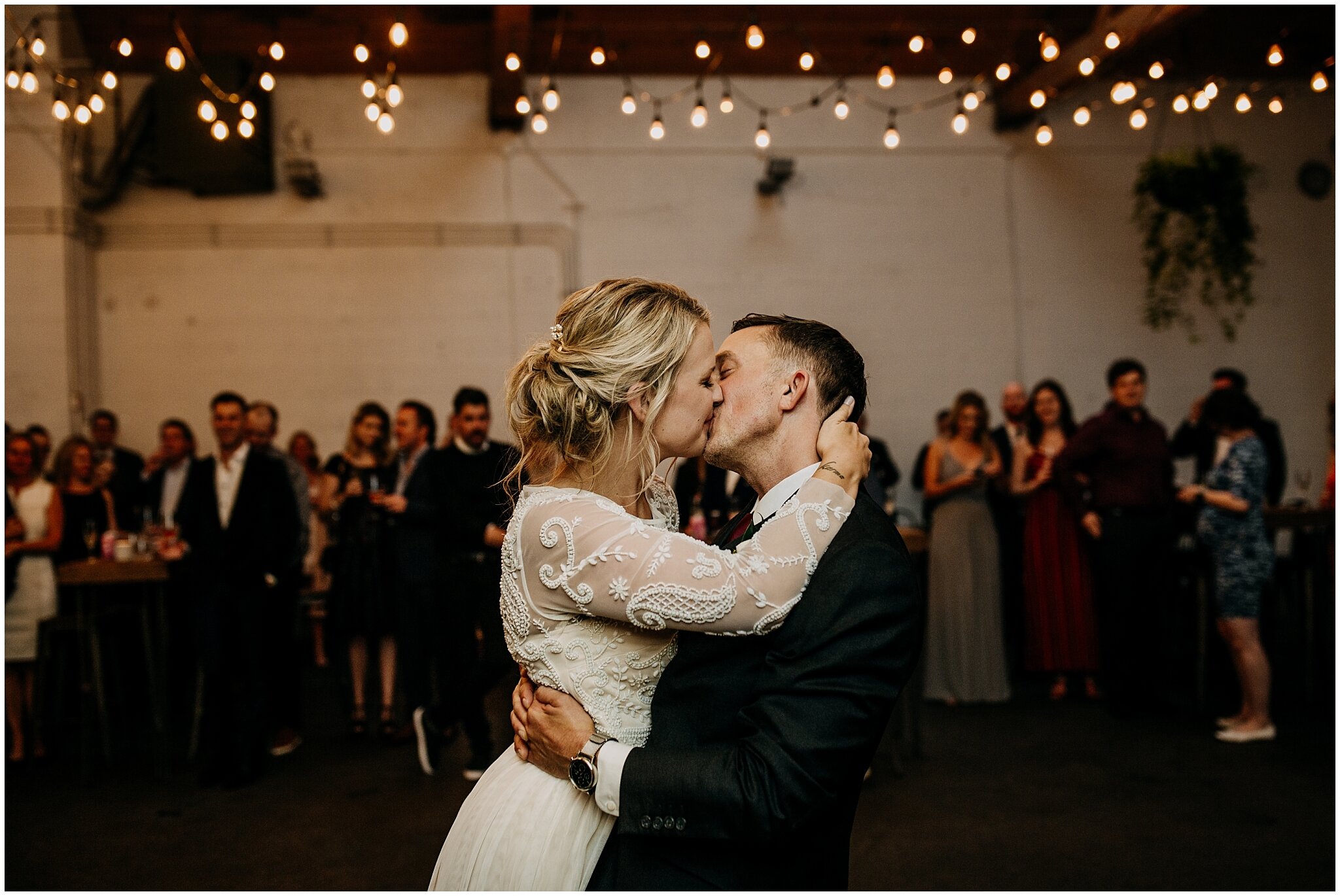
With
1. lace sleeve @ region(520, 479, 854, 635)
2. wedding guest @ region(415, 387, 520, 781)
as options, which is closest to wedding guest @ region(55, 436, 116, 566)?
wedding guest @ region(415, 387, 520, 781)

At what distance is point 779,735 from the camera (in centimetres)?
130

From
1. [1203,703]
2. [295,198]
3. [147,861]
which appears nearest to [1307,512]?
[1203,703]

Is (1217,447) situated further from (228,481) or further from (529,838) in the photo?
(529,838)

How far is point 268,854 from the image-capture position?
358cm

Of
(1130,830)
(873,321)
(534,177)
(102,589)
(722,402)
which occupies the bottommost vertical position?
(1130,830)

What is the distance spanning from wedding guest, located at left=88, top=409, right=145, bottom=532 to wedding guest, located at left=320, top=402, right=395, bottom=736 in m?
1.94

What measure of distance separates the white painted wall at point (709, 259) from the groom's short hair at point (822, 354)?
6.53m

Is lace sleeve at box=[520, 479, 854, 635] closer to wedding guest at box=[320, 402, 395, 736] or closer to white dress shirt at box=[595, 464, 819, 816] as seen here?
white dress shirt at box=[595, 464, 819, 816]

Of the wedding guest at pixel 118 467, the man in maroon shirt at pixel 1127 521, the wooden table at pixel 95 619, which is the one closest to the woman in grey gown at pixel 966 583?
the man in maroon shirt at pixel 1127 521

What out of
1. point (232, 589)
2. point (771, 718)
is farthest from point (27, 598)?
point (771, 718)

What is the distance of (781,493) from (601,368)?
35cm

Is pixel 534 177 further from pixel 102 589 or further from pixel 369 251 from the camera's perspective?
pixel 102 589

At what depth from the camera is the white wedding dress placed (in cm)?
136

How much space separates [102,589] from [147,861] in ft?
7.41
